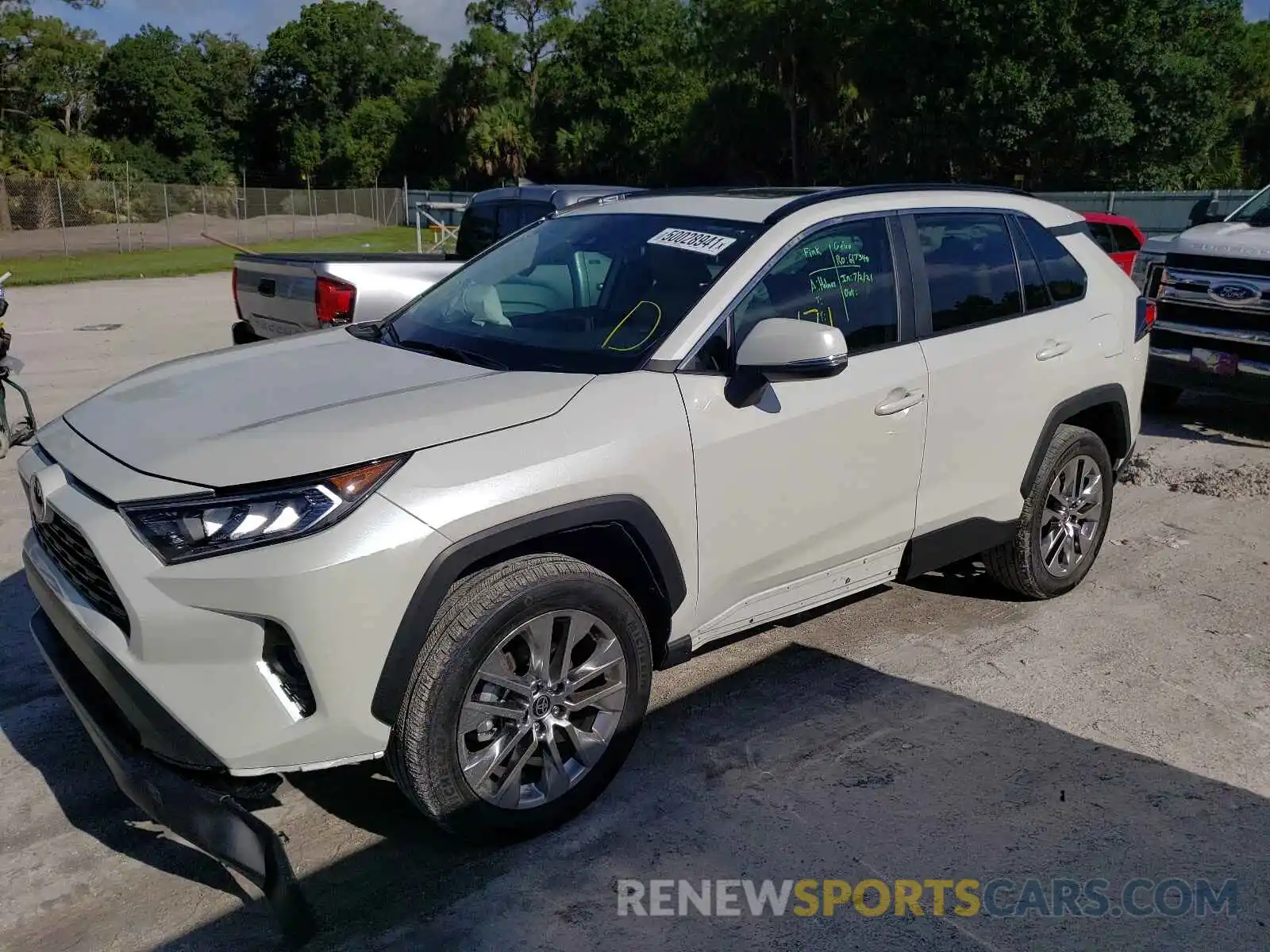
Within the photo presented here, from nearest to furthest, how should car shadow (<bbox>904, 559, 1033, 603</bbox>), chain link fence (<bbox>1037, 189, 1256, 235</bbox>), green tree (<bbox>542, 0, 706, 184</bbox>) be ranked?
car shadow (<bbox>904, 559, 1033, 603</bbox>) < chain link fence (<bbox>1037, 189, 1256, 235</bbox>) < green tree (<bbox>542, 0, 706, 184</bbox>)

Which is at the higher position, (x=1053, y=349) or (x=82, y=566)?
(x=1053, y=349)

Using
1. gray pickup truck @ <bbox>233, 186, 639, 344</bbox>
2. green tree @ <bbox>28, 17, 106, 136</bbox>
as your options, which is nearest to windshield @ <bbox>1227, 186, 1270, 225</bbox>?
gray pickup truck @ <bbox>233, 186, 639, 344</bbox>

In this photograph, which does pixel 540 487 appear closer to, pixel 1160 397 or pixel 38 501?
pixel 38 501

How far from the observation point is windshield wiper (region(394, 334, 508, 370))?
3596 mm

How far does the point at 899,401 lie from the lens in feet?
13.3

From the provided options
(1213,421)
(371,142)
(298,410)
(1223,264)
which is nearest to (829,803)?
(298,410)

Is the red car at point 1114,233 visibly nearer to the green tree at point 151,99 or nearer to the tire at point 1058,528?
the tire at point 1058,528

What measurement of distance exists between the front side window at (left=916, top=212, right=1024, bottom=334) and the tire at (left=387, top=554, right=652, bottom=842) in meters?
1.90

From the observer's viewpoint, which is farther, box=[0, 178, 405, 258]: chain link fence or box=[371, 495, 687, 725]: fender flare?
box=[0, 178, 405, 258]: chain link fence

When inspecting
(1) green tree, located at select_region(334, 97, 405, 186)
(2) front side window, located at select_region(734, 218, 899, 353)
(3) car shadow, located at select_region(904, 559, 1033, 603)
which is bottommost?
(3) car shadow, located at select_region(904, 559, 1033, 603)

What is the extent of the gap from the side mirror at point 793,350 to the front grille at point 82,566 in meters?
1.92

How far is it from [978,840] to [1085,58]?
116 feet

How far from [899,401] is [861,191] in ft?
2.84

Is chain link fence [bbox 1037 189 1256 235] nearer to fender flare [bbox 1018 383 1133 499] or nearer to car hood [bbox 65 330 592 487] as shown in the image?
fender flare [bbox 1018 383 1133 499]
